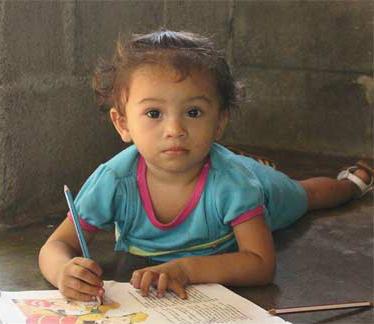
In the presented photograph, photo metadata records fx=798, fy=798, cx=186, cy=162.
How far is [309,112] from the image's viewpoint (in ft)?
10.4

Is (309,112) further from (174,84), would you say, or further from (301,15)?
(174,84)

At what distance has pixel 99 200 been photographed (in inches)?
67.4

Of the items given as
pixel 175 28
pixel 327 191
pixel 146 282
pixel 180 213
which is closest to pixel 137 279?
pixel 146 282

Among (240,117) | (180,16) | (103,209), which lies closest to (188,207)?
(103,209)

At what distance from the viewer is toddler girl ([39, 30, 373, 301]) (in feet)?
5.22

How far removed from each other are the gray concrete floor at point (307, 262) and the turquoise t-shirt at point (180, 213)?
11 cm

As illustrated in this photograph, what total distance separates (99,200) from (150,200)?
11 centimetres

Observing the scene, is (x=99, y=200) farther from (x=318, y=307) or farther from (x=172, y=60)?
(x=318, y=307)

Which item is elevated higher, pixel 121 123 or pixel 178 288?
pixel 121 123

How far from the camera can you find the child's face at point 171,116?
1584 millimetres

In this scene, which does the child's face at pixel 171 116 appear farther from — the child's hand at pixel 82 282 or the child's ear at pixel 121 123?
the child's hand at pixel 82 282

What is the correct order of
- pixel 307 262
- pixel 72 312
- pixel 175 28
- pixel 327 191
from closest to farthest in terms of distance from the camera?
pixel 72 312
pixel 307 262
pixel 327 191
pixel 175 28

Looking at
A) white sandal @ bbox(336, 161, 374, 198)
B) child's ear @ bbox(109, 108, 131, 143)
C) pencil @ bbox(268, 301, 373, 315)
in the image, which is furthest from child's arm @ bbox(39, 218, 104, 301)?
white sandal @ bbox(336, 161, 374, 198)

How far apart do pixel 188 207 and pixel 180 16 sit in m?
1.29
